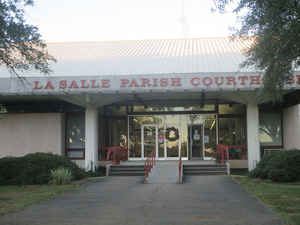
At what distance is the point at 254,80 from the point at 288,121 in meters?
6.69

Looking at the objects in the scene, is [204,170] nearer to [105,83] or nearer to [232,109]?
[232,109]

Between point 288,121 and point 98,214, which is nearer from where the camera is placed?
point 98,214

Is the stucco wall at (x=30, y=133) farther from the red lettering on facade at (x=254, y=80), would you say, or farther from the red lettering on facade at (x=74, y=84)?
the red lettering on facade at (x=254, y=80)

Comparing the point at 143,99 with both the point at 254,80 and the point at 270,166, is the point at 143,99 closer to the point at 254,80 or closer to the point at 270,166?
the point at 254,80

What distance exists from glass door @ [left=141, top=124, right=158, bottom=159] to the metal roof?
4.00 metres

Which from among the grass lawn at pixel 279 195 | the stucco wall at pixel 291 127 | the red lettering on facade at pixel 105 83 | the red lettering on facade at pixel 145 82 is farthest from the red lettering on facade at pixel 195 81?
the stucco wall at pixel 291 127

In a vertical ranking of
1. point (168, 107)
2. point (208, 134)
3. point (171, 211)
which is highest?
point (168, 107)

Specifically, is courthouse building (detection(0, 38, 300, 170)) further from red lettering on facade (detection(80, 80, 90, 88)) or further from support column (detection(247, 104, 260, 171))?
red lettering on facade (detection(80, 80, 90, 88))

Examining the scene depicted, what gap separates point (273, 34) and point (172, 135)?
1404cm

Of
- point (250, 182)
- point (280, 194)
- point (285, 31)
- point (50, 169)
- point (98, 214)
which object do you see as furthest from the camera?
point (50, 169)

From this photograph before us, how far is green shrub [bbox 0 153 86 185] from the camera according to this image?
15094 mm

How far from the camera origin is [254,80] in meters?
16.3

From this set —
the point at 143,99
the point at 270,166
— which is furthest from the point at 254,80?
the point at 143,99

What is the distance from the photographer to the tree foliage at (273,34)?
9070 millimetres
